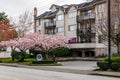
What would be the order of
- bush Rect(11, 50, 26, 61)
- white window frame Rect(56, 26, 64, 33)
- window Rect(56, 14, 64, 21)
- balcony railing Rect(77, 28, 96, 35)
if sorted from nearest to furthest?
bush Rect(11, 50, 26, 61), balcony railing Rect(77, 28, 96, 35), window Rect(56, 14, 64, 21), white window frame Rect(56, 26, 64, 33)

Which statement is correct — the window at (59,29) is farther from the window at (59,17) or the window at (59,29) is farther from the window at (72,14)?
the window at (72,14)

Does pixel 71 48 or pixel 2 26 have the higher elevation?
pixel 2 26

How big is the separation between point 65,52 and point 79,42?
4200 millimetres

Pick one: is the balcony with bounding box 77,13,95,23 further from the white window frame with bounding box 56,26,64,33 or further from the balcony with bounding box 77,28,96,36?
the white window frame with bounding box 56,26,64,33

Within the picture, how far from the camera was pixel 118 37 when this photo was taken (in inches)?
1307

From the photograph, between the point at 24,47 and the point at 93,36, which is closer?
the point at 24,47

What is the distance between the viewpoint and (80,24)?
71.1 meters

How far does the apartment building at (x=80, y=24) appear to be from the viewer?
206ft

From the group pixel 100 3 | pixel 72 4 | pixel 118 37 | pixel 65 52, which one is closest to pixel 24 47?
pixel 65 52

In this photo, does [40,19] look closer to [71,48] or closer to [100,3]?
[71,48]

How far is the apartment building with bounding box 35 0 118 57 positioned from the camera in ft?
206

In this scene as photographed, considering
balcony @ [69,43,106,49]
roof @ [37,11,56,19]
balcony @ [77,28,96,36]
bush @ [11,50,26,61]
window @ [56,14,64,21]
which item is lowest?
bush @ [11,50,26,61]

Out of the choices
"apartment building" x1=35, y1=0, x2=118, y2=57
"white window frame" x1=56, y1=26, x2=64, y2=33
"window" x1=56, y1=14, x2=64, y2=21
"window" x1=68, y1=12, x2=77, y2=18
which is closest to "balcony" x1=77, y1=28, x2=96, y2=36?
"apartment building" x1=35, y1=0, x2=118, y2=57

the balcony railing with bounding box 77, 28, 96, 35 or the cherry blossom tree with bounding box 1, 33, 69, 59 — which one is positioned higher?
the balcony railing with bounding box 77, 28, 96, 35
